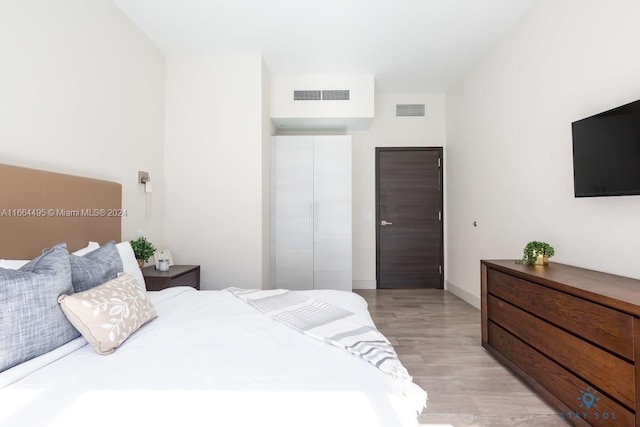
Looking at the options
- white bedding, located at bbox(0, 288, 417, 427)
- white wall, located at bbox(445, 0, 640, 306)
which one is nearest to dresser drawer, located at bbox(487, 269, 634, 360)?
white wall, located at bbox(445, 0, 640, 306)

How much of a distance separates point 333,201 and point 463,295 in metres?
2.05

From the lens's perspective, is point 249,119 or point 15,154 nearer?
point 15,154

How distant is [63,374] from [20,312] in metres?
0.26

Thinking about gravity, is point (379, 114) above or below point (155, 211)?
above

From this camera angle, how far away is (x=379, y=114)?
465 cm

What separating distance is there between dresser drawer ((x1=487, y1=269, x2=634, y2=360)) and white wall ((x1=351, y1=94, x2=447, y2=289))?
2492mm

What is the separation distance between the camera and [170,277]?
2.60 metres

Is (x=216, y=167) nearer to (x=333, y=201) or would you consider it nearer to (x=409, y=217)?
(x=333, y=201)

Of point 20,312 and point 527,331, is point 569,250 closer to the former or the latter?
point 527,331

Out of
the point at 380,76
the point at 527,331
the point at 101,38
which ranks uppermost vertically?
the point at 380,76

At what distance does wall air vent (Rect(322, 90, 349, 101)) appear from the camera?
3.99 meters

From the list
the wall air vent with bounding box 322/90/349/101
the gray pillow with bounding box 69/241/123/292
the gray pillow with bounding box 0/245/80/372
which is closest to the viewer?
the gray pillow with bounding box 0/245/80/372

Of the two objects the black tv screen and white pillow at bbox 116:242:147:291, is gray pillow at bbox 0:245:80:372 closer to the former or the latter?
white pillow at bbox 116:242:147:291

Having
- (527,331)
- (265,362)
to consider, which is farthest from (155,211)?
(527,331)
